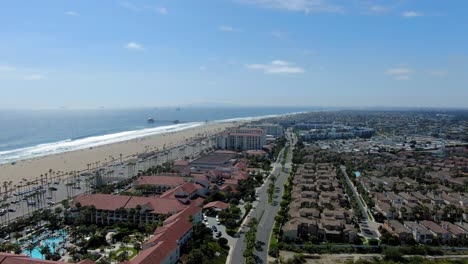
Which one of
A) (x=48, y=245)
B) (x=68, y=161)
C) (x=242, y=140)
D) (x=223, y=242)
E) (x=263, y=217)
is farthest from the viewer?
(x=242, y=140)

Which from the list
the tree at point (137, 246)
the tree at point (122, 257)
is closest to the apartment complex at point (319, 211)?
the tree at point (137, 246)

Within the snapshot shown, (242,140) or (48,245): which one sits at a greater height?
(242,140)

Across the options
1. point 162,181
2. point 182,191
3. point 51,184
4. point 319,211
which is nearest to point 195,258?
point 182,191

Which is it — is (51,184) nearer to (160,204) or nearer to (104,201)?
(104,201)

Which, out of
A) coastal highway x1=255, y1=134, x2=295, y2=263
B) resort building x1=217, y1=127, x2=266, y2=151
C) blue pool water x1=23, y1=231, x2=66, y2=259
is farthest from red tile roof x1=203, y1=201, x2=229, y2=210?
resort building x1=217, y1=127, x2=266, y2=151

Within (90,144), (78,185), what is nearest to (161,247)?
(78,185)

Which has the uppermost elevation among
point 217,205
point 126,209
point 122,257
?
point 126,209

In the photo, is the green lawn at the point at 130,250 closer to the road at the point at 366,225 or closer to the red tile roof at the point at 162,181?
the red tile roof at the point at 162,181

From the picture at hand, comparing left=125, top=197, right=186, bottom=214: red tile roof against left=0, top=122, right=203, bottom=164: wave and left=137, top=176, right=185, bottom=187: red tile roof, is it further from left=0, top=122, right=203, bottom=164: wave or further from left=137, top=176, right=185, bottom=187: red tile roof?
left=0, top=122, right=203, bottom=164: wave

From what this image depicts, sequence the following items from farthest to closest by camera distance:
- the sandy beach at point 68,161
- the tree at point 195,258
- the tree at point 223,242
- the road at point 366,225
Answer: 1. the sandy beach at point 68,161
2. the road at point 366,225
3. the tree at point 223,242
4. the tree at point 195,258
